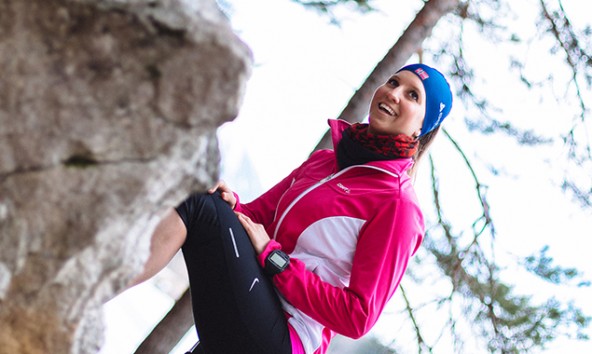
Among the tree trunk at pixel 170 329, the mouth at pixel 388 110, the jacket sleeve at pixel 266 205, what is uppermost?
the mouth at pixel 388 110

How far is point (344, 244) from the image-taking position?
5.45 ft

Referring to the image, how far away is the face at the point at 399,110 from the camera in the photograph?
1788 mm

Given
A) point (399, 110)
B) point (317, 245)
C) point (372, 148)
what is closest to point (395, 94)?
point (399, 110)

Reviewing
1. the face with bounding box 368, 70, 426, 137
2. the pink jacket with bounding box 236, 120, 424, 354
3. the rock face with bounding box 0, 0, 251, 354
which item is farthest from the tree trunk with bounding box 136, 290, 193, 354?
the rock face with bounding box 0, 0, 251, 354

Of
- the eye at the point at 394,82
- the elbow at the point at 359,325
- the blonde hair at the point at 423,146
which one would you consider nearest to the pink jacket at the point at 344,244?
the elbow at the point at 359,325

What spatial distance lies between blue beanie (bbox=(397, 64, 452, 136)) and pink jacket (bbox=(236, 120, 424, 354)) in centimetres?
15

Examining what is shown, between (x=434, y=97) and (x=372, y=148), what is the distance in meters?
0.23

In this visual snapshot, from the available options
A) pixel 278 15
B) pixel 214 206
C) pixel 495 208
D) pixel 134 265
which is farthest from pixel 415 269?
pixel 134 265

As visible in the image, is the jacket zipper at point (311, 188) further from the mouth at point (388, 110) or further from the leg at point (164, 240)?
the leg at point (164, 240)

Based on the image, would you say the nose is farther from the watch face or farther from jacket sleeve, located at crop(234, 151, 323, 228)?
the watch face

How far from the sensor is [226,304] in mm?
1525

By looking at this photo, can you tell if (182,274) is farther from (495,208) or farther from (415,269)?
(495,208)

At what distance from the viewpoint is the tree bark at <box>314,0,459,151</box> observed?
110 inches

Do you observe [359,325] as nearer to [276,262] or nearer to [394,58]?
[276,262]
